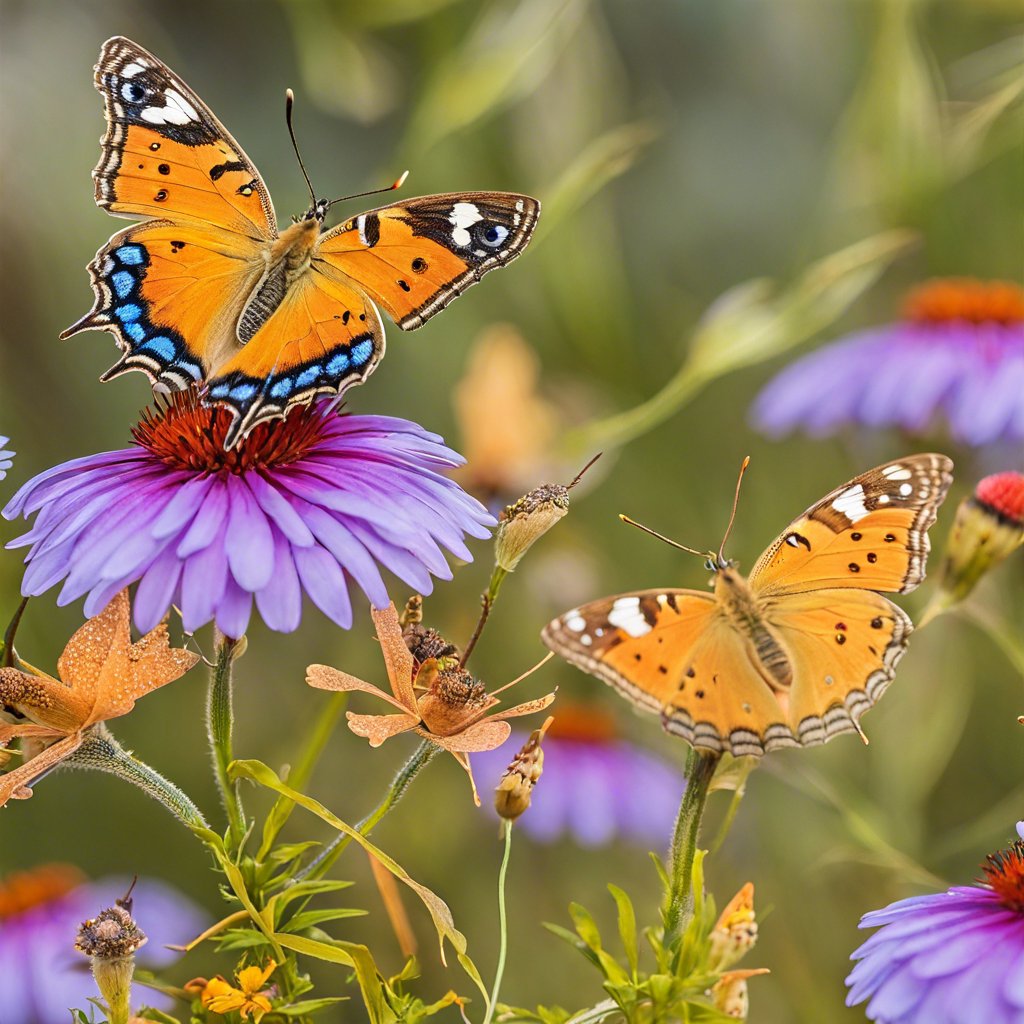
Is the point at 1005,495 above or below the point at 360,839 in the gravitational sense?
above

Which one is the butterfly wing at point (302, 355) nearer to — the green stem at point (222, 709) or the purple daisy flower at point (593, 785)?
the green stem at point (222, 709)

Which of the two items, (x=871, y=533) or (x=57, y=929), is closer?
(x=871, y=533)

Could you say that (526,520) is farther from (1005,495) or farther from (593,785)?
(593,785)

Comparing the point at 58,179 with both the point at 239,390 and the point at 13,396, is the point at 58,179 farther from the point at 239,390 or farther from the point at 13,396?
the point at 239,390

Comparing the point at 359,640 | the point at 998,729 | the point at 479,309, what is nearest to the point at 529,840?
the point at 359,640

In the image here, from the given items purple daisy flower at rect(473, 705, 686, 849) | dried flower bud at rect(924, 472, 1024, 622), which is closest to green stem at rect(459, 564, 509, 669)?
dried flower bud at rect(924, 472, 1024, 622)

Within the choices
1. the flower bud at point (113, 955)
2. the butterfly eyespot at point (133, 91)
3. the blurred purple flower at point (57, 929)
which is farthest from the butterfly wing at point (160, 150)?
the blurred purple flower at point (57, 929)

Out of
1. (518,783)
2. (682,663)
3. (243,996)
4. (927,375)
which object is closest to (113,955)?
(243,996)
